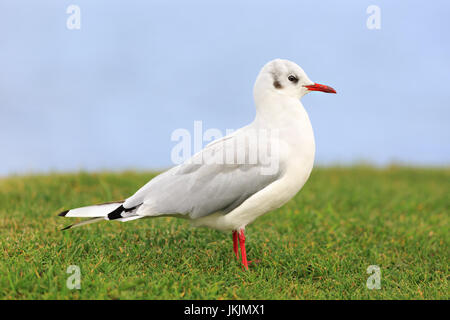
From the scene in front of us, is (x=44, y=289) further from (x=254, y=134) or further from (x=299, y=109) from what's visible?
(x=299, y=109)

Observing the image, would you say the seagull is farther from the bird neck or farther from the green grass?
the green grass

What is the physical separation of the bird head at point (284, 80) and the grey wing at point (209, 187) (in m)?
0.63

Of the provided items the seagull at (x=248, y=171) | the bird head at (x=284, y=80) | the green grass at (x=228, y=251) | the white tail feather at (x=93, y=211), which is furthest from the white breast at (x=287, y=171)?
the white tail feather at (x=93, y=211)

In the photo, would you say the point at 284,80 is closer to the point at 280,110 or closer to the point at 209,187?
the point at 280,110

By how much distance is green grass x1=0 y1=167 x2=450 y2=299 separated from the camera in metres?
3.91

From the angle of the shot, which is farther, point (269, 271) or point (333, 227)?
point (333, 227)

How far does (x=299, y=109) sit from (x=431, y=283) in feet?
7.32

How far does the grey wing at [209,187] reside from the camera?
13.8 feet

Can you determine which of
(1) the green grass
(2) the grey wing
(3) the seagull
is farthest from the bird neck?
(1) the green grass

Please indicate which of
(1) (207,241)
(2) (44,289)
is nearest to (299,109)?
(1) (207,241)

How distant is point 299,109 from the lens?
174 inches

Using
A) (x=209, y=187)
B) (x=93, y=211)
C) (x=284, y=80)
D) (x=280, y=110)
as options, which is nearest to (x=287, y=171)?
(x=280, y=110)

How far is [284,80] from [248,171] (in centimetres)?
98

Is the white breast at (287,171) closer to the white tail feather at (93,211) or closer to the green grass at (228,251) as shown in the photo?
the green grass at (228,251)
